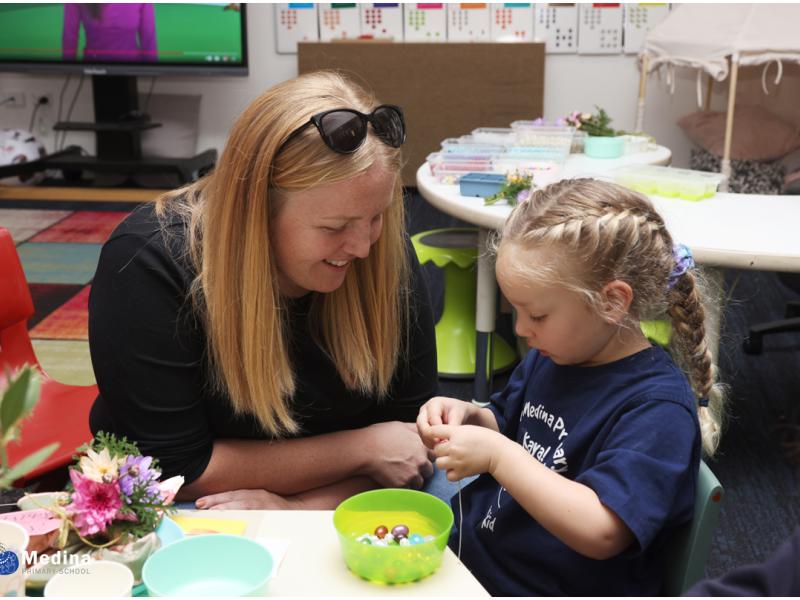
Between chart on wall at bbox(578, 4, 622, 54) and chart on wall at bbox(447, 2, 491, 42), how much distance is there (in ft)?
1.68

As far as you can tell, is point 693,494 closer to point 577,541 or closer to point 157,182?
point 577,541

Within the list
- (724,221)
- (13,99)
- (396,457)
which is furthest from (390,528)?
(13,99)

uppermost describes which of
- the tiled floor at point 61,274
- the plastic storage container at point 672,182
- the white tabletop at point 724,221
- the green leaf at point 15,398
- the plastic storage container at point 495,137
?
the green leaf at point 15,398

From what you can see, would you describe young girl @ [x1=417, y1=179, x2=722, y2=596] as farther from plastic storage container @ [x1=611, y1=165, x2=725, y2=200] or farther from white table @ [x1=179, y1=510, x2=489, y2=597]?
plastic storage container @ [x1=611, y1=165, x2=725, y2=200]

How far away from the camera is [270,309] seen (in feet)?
4.10

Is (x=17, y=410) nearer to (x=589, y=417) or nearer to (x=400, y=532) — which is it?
(x=400, y=532)

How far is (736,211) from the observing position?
237 centimetres

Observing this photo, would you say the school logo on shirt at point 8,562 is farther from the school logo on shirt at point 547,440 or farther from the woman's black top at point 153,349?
the school logo on shirt at point 547,440

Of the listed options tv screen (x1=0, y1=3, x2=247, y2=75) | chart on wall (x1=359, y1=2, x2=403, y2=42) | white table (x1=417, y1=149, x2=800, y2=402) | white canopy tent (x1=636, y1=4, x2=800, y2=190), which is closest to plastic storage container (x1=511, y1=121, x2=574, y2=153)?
A: white table (x1=417, y1=149, x2=800, y2=402)

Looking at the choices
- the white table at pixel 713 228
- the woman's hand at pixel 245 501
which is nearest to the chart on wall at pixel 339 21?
the white table at pixel 713 228

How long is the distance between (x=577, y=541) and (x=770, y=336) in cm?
263

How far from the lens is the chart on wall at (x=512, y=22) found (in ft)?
16.1

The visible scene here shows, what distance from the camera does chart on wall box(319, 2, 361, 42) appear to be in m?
5.06

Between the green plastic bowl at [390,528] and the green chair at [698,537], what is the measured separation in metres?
0.29
